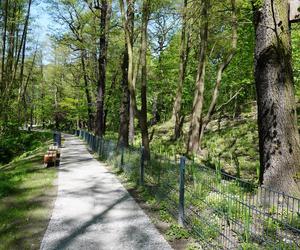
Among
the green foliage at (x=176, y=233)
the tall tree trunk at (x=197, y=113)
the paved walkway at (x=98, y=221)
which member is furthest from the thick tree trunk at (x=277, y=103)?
the tall tree trunk at (x=197, y=113)

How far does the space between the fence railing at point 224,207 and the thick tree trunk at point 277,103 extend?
384 millimetres

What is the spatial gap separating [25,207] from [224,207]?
168 inches

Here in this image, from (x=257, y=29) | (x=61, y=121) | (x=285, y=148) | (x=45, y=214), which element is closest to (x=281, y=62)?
(x=257, y=29)

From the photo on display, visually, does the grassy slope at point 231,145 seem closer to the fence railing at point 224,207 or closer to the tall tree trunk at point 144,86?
the tall tree trunk at point 144,86

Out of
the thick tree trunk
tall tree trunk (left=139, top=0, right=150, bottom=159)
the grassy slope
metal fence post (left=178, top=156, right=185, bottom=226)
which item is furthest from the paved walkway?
the grassy slope

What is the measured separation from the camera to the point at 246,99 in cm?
2559

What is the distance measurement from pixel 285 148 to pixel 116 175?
625 cm

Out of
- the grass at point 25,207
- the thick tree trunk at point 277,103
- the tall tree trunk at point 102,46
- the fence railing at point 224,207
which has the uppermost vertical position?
the tall tree trunk at point 102,46

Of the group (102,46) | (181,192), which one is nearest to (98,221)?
(181,192)

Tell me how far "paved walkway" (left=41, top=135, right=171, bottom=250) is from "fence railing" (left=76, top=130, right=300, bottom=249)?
1.92 ft

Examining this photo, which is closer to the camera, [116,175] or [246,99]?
[116,175]

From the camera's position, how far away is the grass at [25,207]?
5085 millimetres

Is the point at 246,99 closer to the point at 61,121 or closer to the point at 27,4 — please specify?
the point at 27,4

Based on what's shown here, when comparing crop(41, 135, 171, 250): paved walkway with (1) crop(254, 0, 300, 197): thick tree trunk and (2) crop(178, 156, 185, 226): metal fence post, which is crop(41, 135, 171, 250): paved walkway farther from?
(1) crop(254, 0, 300, 197): thick tree trunk
